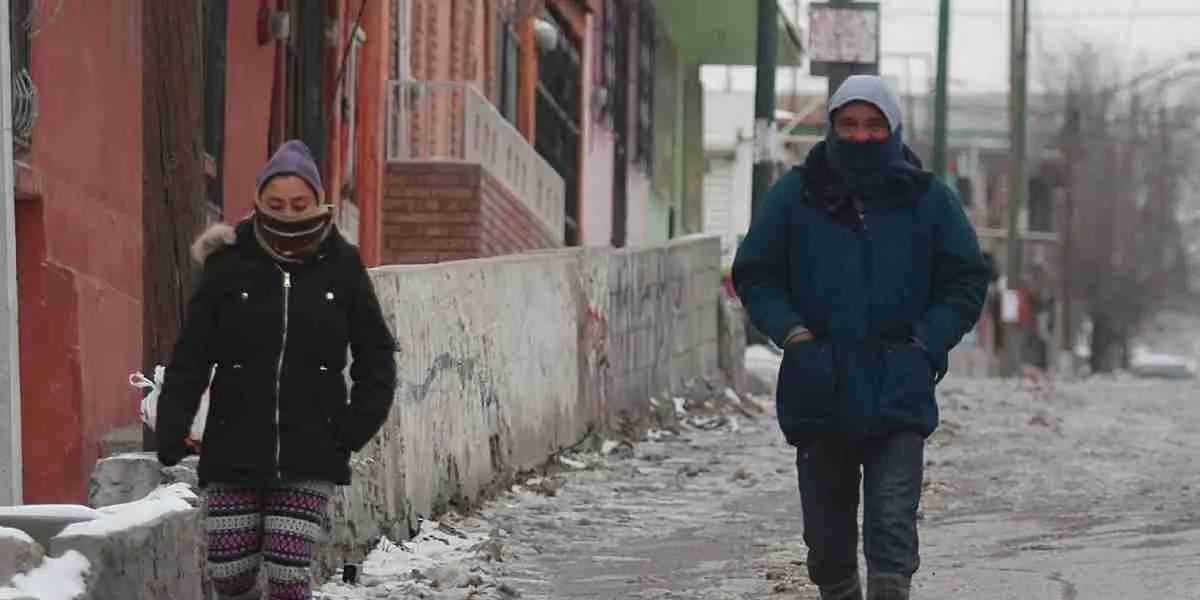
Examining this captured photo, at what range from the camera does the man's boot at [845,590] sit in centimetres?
746

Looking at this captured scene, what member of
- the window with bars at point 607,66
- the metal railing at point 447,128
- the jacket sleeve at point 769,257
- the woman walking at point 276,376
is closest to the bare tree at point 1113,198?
the window with bars at point 607,66

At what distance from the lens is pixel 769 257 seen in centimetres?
734

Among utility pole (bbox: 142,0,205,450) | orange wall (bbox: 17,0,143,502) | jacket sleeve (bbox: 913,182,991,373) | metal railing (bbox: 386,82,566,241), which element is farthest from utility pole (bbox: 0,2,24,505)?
metal railing (bbox: 386,82,566,241)

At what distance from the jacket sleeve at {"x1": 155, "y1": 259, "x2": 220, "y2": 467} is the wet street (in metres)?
2.38

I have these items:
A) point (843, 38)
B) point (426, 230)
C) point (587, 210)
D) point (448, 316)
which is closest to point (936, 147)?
point (587, 210)

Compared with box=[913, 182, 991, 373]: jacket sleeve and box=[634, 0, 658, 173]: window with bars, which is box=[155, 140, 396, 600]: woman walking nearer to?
box=[913, 182, 991, 373]: jacket sleeve

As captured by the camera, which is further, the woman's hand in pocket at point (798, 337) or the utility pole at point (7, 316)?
the utility pole at point (7, 316)

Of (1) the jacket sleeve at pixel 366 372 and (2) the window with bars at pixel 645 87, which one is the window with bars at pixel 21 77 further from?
(2) the window with bars at pixel 645 87

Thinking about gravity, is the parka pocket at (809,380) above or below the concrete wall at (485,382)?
above

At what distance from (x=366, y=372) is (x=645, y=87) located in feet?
95.5

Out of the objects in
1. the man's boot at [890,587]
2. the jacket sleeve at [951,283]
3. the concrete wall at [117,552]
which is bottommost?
the man's boot at [890,587]

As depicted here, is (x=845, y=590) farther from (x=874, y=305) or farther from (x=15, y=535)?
(x=15, y=535)

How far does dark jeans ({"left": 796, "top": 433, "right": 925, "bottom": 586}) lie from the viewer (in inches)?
284

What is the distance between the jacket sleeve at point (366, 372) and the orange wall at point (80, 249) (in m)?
4.23
